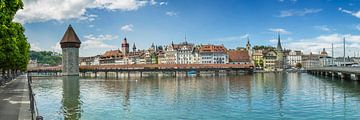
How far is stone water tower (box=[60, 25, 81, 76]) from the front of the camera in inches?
4484

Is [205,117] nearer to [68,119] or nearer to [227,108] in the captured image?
[227,108]

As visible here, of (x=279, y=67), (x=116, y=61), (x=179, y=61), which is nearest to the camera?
(x=179, y=61)

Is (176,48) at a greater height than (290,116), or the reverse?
(176,48)

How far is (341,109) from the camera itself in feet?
82.9

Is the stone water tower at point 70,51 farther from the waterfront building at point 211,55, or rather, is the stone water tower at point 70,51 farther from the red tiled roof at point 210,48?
the red tiled roof at point 210,48

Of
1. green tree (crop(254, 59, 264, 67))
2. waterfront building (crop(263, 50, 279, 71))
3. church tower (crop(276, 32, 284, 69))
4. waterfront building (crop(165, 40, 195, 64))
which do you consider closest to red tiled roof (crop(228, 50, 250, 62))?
green tree (crop(254, 59, 264, 67))

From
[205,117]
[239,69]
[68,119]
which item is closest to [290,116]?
[205,117]

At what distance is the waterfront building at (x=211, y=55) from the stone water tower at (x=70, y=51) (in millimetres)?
52764

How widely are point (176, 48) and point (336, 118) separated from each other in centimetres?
13593

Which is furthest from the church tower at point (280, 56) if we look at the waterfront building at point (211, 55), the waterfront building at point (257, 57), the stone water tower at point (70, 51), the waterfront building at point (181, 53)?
the stone water tower at point (70, 51)

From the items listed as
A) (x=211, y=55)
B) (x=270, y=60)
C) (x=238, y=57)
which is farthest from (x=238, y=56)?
(x=270, y=60)

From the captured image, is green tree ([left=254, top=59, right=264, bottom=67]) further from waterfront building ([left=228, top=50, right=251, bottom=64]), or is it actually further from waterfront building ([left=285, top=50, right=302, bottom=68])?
waterfront building ([left=285, top=50, right=302, bottom=68])

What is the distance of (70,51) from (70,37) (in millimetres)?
4069

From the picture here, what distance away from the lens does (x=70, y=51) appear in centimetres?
11469
